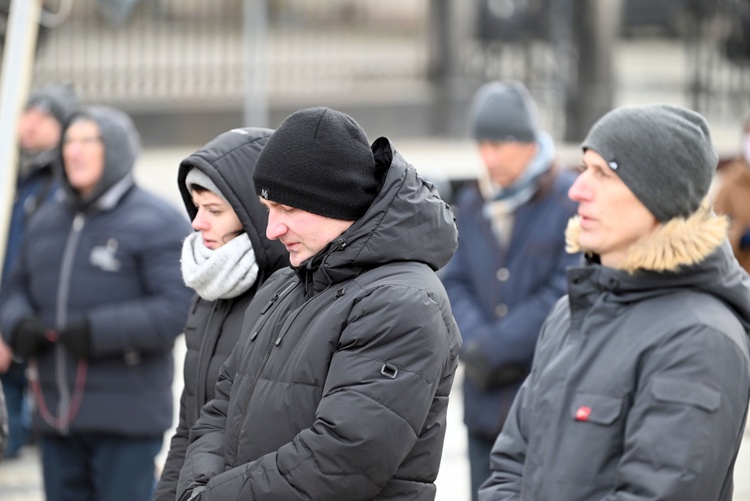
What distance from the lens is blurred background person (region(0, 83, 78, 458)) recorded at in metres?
6.78

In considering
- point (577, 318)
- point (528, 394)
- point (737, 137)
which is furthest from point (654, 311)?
point (737, 137)

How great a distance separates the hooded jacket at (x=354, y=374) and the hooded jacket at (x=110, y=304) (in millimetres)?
1839

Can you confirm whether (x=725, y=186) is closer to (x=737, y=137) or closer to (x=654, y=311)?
(x=654, y=311)

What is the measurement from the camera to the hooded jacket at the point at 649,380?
9.22 feet

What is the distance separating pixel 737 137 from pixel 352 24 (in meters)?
4.89

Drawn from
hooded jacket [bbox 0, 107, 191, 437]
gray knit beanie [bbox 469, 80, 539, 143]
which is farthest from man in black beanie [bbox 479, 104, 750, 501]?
hooded jacket [bbox 0, 107, 191, 437]

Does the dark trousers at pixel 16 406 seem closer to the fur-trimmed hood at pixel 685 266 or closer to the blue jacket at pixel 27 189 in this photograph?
the blue jacket at pixel 27 189

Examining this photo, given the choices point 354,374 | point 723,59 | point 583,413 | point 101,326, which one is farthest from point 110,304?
point 723,59

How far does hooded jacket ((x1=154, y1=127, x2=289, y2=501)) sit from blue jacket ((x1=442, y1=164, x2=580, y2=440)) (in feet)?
4.42

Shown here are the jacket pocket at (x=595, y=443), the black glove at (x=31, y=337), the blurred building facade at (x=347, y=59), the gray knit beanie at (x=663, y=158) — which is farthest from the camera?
the blurred building facade at (x=347, y=59)

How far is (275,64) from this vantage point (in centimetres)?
1636

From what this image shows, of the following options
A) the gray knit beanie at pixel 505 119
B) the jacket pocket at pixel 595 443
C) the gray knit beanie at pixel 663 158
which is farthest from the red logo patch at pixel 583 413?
the gray knit beanie at pixel 505 119

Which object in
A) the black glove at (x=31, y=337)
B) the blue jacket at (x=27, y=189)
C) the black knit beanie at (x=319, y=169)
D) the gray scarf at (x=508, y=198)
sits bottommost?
the black glove at (x=31, y=337)

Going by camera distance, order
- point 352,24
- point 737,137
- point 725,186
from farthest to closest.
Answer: point 352,24, point 737,137, point 725,186
